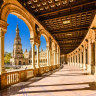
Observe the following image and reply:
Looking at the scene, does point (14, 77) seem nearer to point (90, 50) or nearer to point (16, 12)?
point (16, 12)

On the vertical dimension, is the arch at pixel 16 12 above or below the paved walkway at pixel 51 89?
above

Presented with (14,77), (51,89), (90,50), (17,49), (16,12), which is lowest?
(51,89)

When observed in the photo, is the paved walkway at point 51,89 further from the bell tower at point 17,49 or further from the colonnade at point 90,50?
the bell tower at point 17,49

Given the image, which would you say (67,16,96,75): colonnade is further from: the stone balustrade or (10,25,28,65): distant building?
(10,25,28,65): distant building

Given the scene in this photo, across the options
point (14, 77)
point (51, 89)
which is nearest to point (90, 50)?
point (51, 89)

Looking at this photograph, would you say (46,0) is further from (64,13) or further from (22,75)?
(22,75)

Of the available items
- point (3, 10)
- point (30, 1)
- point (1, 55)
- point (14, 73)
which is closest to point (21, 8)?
point (30, 1)

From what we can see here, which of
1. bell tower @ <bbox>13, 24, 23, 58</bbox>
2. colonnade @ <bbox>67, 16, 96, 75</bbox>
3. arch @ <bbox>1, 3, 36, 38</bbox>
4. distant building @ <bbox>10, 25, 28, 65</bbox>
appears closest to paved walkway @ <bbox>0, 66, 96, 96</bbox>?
arch @ <bbox>1, 3, 36, 38</bbox>

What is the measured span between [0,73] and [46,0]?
685cm

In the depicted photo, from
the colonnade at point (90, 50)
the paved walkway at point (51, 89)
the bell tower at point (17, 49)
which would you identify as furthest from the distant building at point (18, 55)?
the paved walkway at point (51, 89)

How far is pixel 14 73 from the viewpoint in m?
7.48

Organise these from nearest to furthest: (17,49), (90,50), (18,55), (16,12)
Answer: (16,12)
(90,50)
(18,55)
(17,49)

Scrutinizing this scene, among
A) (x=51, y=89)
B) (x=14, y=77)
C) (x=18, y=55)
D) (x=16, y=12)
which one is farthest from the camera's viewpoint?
(x=18, y=55)

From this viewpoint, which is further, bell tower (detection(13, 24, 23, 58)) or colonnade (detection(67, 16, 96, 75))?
bell tower (detection(13, 24, 23, 58))
